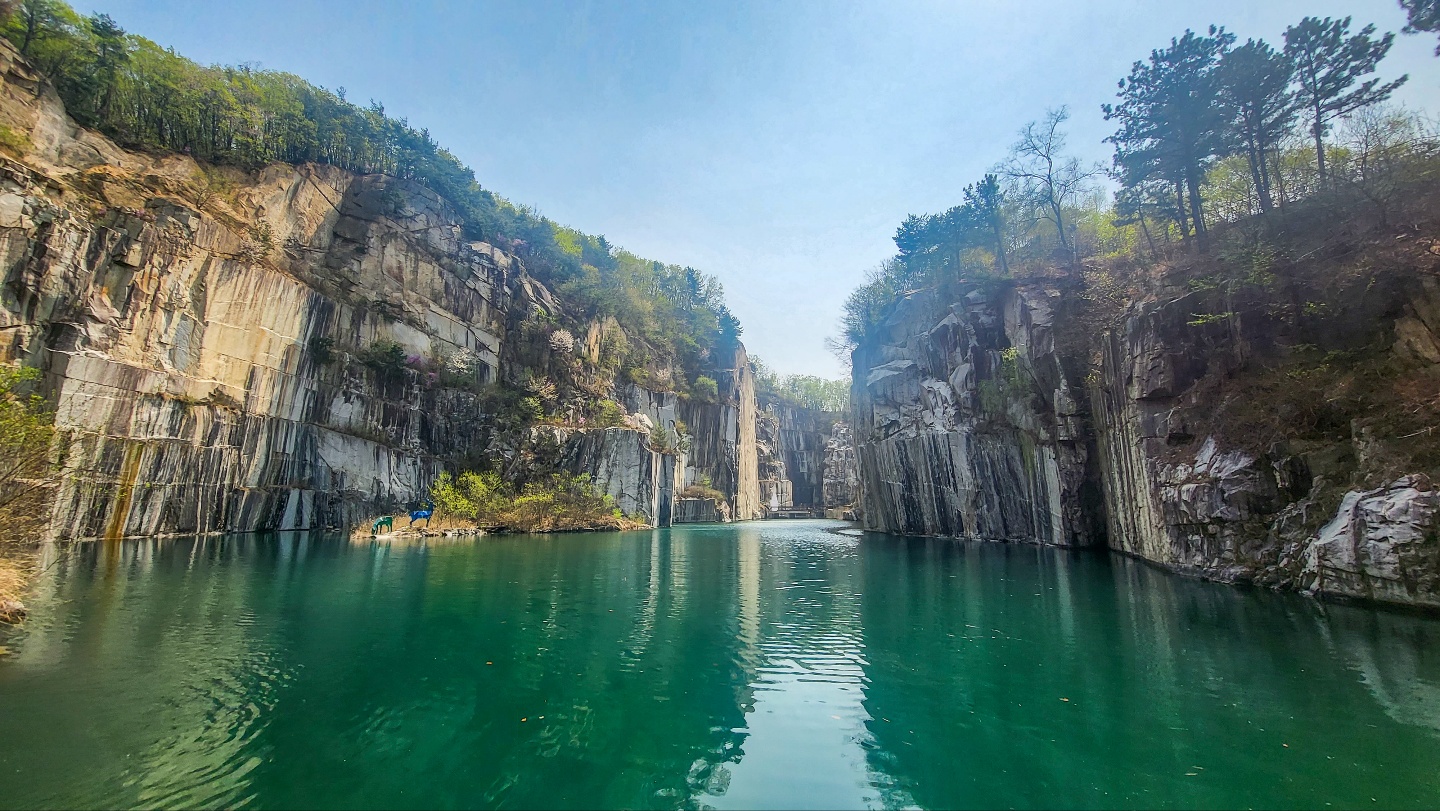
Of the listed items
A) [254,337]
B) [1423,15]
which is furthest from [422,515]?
[1423,15]

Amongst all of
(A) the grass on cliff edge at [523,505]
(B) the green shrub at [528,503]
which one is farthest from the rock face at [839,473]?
(B) the green shrub at [528,503]

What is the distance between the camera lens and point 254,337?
104 feet

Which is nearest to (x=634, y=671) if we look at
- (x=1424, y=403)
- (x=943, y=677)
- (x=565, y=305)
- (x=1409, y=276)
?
(x=943, y=677)

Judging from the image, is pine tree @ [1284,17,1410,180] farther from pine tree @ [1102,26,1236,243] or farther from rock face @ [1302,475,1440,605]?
rock face @ [1302,475,1440,605]

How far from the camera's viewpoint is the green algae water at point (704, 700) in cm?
517

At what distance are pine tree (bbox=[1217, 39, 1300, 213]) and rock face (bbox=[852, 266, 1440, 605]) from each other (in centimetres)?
713

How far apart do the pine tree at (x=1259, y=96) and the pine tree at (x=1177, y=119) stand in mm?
491

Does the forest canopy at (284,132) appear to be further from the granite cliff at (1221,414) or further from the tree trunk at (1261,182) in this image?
the tree trunk at (1261,182)

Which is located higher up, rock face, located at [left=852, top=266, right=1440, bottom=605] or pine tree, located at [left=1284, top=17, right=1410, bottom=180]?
pine tree, located at [left=1284, top=17, right=1410, bottom=180]

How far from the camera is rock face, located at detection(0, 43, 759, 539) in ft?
77.7

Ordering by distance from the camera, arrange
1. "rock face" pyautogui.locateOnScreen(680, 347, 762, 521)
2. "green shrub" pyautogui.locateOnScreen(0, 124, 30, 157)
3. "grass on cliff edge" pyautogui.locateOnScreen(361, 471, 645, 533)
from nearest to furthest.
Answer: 1. "green shrub" pyautogui.locateOnScreen(0, 124, 30, 157)
2. "grass on cliff edge" pyautogui.locateOnScreen(361, 471, 645, 533)
3. "rock face" pyautogui.locateOnScreen(680, 347, 762, 521)

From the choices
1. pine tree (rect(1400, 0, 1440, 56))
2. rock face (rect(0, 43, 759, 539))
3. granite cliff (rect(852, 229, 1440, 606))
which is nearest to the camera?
granite cliff (rect(852, 229, 1440, 606))

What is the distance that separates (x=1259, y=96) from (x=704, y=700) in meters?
28.9

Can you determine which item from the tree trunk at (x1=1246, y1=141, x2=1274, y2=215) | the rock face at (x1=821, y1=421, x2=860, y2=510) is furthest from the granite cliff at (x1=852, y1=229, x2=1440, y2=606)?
the rock face at (x1=821, y1=421, x2=860, y2=510)
